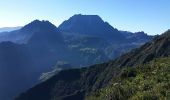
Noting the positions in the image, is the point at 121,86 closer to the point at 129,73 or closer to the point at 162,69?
the point at 162,69

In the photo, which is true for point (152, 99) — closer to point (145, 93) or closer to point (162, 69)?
point (145, 93)

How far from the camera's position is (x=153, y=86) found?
113 metres

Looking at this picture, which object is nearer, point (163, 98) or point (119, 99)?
point (163, 98)

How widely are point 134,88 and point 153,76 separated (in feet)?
39.5

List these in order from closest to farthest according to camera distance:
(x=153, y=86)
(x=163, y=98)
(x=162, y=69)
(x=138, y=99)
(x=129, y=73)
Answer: (x=163, y=98)
(x=138, y=99)
(x=153, y=86)
(x=162, y=69)
(x=129, y=73)

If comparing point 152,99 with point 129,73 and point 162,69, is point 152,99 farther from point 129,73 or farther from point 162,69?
point 129,73

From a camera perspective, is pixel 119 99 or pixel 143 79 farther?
pixel 143 79

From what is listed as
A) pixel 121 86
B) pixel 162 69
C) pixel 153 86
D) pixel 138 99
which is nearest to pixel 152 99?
pixel 138 99

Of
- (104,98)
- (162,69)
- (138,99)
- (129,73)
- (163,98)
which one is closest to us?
(163,98)

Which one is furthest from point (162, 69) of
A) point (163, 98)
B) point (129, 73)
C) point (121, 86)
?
point (163, 98)

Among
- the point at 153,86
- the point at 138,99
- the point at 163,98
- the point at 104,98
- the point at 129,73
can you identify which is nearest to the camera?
the point at 163,98

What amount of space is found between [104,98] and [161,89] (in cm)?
2510

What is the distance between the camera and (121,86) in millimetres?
126000

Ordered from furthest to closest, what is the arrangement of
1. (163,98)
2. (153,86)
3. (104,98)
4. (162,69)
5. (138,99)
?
(162,69), (104,98), (153,86), (138,99), (163,98)
